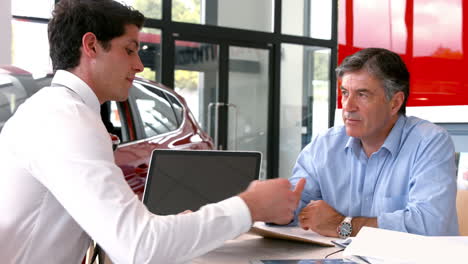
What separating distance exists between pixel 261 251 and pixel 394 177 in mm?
731

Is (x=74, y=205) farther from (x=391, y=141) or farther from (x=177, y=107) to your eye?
(x=177, y=107)

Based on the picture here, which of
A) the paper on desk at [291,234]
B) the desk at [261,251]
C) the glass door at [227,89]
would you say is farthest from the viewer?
the glass door at [227,89]

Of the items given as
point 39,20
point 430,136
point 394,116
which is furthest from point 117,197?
point 39,20

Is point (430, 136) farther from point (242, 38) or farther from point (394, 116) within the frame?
point (242, 38)

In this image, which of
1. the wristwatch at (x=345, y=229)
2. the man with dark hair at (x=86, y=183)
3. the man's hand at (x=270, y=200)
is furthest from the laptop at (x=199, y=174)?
the man's hand at (x=270, y=200)

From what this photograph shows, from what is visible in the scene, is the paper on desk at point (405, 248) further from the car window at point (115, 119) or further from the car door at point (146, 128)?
the car window at point (115, 119)

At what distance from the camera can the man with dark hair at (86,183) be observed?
3.59ft

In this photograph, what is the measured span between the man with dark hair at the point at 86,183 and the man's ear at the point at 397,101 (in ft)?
3.45

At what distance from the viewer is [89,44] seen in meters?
1.45

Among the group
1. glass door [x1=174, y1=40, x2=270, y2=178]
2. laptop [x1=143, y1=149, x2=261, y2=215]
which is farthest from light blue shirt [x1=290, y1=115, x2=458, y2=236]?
glass door [x1=174, y1=40, x2=270, y2=178]

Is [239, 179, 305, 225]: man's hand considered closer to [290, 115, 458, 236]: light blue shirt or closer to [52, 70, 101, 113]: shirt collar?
[52, 70, 101, 113]: shirt collar

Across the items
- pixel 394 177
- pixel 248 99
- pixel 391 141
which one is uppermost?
pixel 248 99

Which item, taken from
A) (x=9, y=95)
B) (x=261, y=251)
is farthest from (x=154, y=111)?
(x=261, y=251)

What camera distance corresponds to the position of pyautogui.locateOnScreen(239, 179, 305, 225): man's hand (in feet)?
3.96
